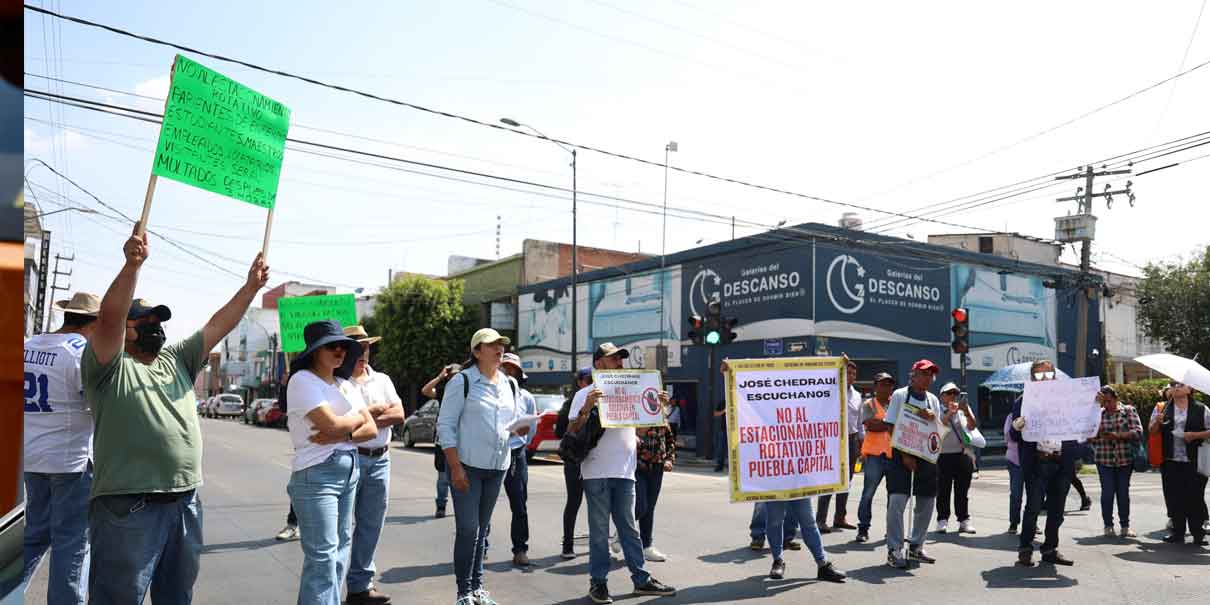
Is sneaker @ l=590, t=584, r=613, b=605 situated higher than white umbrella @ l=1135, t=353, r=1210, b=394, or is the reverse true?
white umbrella @ l=1135, t=353, r=1210, b=394

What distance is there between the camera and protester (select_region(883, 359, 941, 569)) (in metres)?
8.08

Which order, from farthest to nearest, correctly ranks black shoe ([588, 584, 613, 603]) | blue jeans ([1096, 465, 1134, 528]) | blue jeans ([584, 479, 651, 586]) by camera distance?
blue jeans ([1096, 465, 1134, 528]) → blue jeans ([584, 479, 651, 586]) → black shoe ([588, 584, 613, 603])

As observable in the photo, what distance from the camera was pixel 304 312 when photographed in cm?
1025

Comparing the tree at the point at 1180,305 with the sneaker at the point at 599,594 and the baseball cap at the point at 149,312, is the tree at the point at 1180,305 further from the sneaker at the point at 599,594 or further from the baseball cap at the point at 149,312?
the baseball cap at the point at 149,312

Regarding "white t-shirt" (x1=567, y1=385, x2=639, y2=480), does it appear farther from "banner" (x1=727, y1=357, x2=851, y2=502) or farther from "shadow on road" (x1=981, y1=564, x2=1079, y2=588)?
"shadow on road" (x1=981, y1=564, x2=1079, y2=588)

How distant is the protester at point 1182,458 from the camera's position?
994 cm

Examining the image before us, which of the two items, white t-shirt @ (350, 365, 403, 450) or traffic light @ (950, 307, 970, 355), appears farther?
traffic light @ (950, 307, 970, 355)

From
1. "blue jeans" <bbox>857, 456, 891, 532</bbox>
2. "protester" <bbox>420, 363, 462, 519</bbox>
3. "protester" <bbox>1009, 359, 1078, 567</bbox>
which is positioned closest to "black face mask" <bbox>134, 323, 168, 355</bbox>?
"protester" <bbox>420, 363, 462, 519</bbox>

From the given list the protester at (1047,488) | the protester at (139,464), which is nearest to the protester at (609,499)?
the protester at (139,464)

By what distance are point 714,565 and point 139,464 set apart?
555 cm

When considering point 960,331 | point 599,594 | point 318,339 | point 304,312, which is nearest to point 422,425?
point 960,331

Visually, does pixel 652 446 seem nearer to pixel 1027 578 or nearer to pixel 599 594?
pixel 599 594

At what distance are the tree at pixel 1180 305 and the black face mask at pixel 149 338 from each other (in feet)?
129

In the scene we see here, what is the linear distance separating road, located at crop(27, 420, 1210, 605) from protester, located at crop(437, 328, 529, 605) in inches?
29.5
